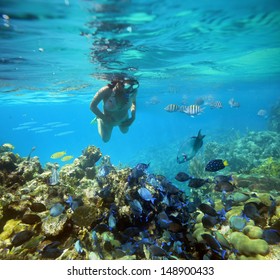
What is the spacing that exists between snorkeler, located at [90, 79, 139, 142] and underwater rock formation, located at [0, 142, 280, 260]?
4.91 m

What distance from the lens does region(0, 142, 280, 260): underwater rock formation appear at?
522 cm

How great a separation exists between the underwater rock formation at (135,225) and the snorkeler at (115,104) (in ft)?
16.1

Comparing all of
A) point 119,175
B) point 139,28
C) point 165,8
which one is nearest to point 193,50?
point 139,28

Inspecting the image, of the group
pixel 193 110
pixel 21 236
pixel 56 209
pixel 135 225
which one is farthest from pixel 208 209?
pixel 193 110

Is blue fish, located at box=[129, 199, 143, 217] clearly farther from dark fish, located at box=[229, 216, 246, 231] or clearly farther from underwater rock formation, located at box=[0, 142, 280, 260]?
dark fish, located at box=[229, 216, 246, 231]

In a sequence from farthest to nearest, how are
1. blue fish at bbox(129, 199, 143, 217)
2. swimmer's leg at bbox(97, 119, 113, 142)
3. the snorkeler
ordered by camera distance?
1. swimmer's leg at bbox(97, 119, 113, 142)
2. the snorkeler
3. blue fish at bbox(129, 199, 143, 217)

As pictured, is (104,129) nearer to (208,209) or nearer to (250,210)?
(208,209)

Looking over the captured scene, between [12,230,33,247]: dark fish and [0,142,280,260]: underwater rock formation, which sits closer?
[12,230,33,247]: dark fish

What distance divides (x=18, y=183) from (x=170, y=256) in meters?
7.41

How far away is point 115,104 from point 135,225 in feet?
23.5

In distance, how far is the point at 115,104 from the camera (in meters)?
11.9

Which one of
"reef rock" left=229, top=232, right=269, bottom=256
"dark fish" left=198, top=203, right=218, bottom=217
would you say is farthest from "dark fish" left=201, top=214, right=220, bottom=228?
"reef rock" left=229, top=232, right=269, bottom=256
